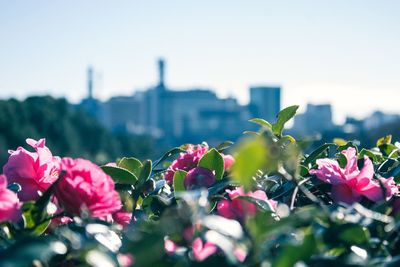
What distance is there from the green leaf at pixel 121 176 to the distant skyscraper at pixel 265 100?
65.9 metres

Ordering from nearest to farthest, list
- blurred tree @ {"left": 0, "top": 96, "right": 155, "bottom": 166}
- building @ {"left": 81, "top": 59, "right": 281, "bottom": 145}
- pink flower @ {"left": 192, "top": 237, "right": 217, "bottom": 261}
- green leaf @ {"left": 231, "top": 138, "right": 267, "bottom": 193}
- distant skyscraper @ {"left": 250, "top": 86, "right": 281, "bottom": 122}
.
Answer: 1. green leaf @ {"left": 231, "top": 138, "right": 267, "bottom": 193}
2. pink flower @ {"left": 192, "top": 237, "right": 217, "bottom": 261}
3. blurred tree @ {"left": 0, "top": 96, "right": 155, "bottom": 166}
4. building @ {"left": 81, "top": 59, "right": 281, "bottom": 145}
5. distant skyscraper @ {"left": 250, "top": 86, "right": 281, "bottom": 122}

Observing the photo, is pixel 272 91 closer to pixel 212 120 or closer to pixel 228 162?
pixel 212 120

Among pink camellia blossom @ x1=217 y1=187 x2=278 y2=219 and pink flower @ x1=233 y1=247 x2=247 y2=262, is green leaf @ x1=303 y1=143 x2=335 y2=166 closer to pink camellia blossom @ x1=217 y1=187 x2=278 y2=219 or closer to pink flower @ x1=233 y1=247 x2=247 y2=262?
pink camellia blossom @ x1=217 y1=187 x2=278 y2=219

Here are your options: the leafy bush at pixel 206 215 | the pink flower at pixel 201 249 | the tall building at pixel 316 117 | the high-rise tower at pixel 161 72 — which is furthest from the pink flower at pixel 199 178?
the tall building at pixel 316 117

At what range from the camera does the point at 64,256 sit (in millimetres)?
636

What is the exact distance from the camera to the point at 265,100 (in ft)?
221

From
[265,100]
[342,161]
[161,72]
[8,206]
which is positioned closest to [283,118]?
[342,161]

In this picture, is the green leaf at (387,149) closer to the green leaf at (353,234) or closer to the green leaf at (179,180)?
the green leaf at (179,180)

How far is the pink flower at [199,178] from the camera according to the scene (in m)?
0.84

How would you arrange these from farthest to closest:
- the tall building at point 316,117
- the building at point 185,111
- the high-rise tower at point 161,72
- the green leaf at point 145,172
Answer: the tall building at point 316,117 < the building at point 185,111 < the high-rise tower at point 161,72 < the green leaf at point 145,172

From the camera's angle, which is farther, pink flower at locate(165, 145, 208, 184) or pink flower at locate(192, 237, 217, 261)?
pink flower at locate(165, 145, 208, 184)

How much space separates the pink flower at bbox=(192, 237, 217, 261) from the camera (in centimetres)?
57

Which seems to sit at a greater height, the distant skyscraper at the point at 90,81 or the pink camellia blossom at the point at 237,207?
the pink camellia blossom at the point at 237,207

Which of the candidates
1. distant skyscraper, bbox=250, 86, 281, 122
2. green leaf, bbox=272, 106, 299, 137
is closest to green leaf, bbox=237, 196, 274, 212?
green leaf, bbox=272, 106, 299, 137
